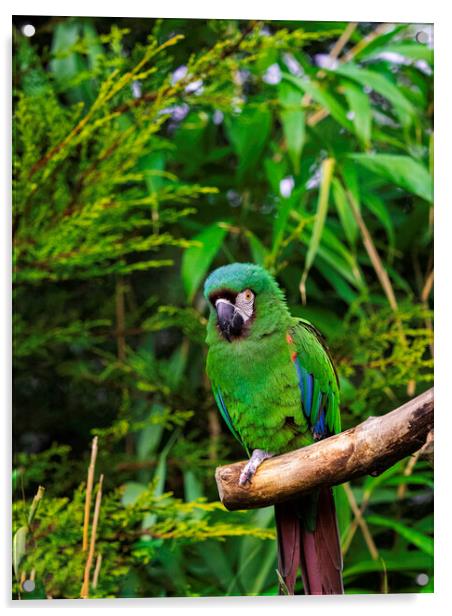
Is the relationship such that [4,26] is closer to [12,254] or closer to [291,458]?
[12,254]

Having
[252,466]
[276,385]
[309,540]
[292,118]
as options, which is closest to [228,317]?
[276,385]

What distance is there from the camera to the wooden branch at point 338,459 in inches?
52.4

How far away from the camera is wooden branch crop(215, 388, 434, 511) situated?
1332mm

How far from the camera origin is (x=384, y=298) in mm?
1895

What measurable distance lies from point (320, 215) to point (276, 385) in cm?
49

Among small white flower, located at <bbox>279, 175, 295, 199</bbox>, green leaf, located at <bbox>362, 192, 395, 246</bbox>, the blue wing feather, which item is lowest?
the blue wing feather

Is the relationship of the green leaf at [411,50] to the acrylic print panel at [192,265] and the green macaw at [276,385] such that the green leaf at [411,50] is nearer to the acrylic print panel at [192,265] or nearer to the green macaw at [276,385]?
the acrylic print panel at [192,265]

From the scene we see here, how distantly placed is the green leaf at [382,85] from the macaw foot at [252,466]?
84cm

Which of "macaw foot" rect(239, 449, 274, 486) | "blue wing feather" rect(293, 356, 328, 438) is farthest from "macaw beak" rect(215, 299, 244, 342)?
"macaw foot" rect(239, 449, 274, 486)

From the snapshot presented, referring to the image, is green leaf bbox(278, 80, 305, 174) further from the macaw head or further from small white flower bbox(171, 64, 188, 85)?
the macaw head

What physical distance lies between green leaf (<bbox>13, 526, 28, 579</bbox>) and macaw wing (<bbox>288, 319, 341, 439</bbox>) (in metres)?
0.61

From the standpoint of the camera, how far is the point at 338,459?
1405 millimetres
